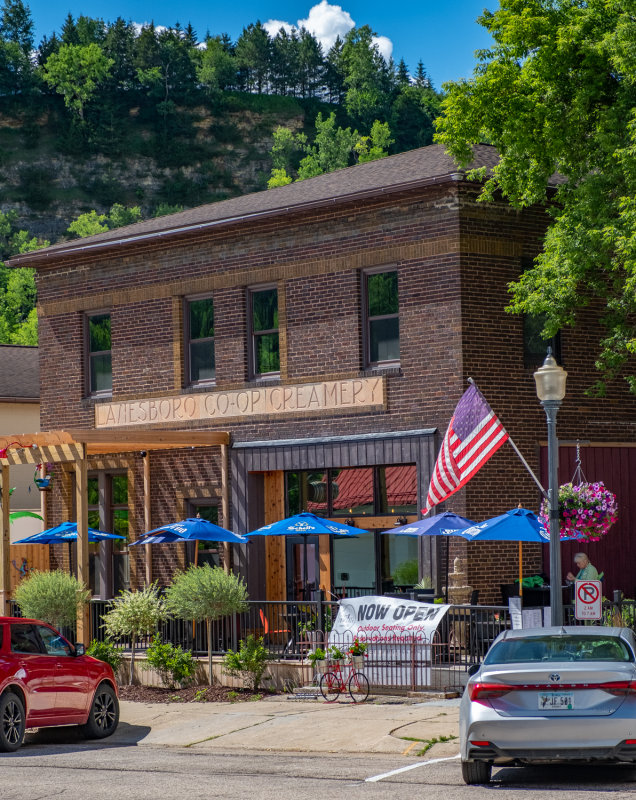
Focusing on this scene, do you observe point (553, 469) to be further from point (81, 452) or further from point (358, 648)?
point (81, 452)

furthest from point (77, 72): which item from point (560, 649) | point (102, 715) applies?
point (560, 649)

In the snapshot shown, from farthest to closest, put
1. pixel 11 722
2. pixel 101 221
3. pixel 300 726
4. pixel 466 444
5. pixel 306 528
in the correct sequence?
pixel 101 221 < pixel 306 528 < pixel 466 444 < pixel 300 726 < pixel 11 722

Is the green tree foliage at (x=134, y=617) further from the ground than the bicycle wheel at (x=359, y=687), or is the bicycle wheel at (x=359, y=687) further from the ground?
the green tree foliage at (x=134, y=617)

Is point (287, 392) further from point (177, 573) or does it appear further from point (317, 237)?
point (177, 573)

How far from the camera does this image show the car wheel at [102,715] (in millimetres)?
17766

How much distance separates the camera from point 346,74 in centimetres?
19300

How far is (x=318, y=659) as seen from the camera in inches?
794

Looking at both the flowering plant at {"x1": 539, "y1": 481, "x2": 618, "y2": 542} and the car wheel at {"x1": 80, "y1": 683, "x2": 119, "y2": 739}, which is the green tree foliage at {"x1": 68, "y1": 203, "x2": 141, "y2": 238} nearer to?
the flowering plant at {"x1": 539, "y1": 481, "x2": 618, "y2": 542}

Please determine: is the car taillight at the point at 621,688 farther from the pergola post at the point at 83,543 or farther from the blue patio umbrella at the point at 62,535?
the blue patio umbrella at the point at 62,535

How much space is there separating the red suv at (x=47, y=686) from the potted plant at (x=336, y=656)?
131 inches

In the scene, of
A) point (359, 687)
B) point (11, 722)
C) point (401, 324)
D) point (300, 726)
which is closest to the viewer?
point (11, 722)

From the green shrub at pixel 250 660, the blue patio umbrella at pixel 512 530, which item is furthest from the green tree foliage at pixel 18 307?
the blue patio umbrella at pixel 512 530

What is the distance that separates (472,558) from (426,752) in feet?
26.3

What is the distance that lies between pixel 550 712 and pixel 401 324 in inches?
502
